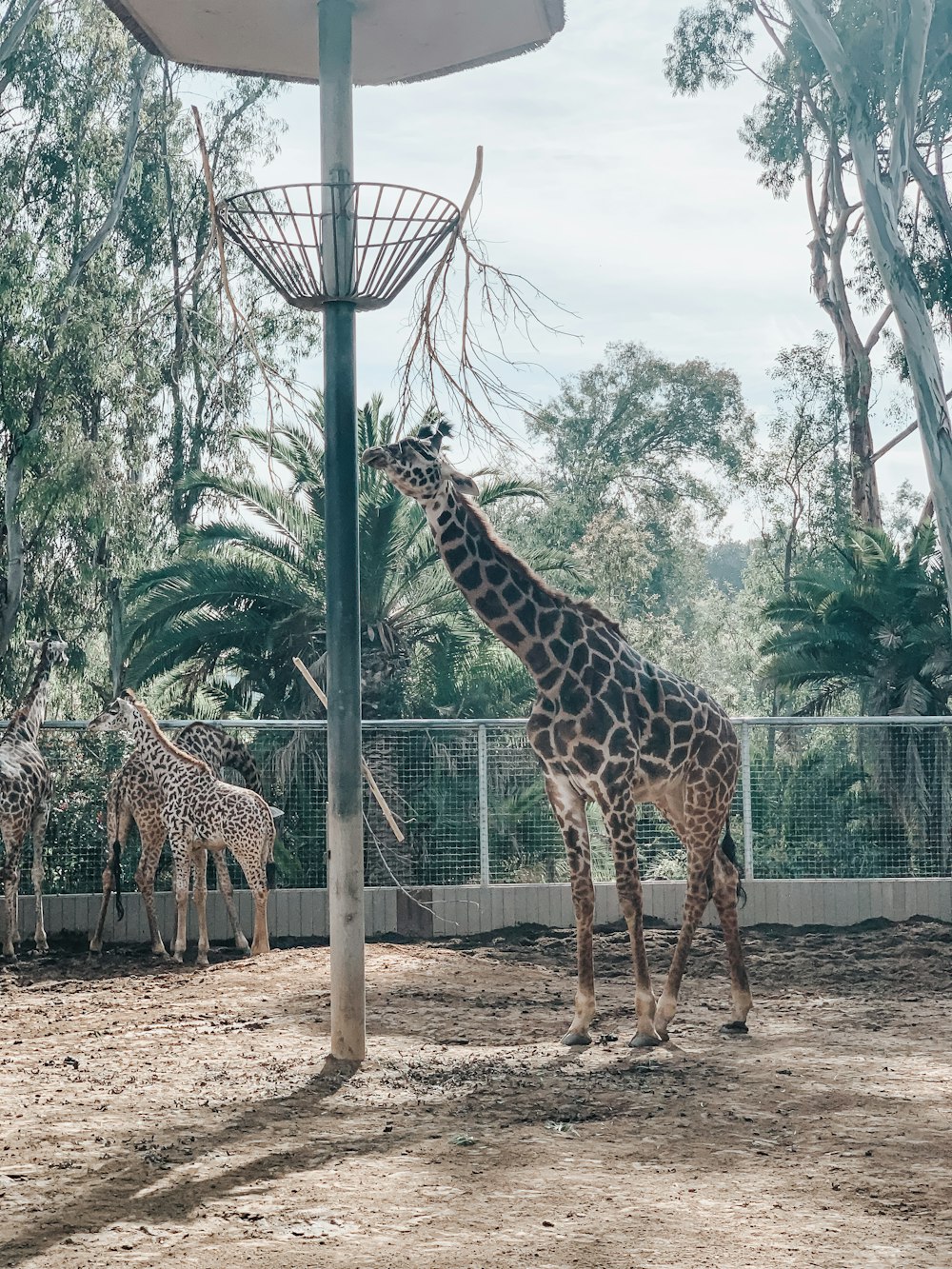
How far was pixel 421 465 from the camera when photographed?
7.98 meters

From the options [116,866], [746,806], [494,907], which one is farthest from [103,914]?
[746,806]

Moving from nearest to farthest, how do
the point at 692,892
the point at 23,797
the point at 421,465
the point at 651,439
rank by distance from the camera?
the point at 421,465, the point at 692,892, the point at 23,797, the point at 651,439

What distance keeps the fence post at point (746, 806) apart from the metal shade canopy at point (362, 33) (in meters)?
7.06

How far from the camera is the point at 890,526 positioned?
36.8 metres

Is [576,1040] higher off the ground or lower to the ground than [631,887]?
lower

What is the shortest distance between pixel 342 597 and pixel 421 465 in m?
1.14

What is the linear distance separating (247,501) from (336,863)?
1083cm

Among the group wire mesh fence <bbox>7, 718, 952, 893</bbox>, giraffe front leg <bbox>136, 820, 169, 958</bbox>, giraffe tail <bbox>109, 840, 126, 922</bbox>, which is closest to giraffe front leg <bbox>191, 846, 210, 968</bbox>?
giraffe front leg <bbox>136, 820, 169, 958</bbox>

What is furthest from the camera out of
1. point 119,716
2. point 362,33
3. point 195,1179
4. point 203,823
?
point 119,716

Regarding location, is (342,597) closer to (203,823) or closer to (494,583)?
(494,583)

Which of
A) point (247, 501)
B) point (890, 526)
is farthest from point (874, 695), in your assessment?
point (890, 526)

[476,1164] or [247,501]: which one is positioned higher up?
[247,501]

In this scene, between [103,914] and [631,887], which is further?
[103,914]

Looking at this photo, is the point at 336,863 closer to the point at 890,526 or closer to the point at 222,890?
the point at 222,890
